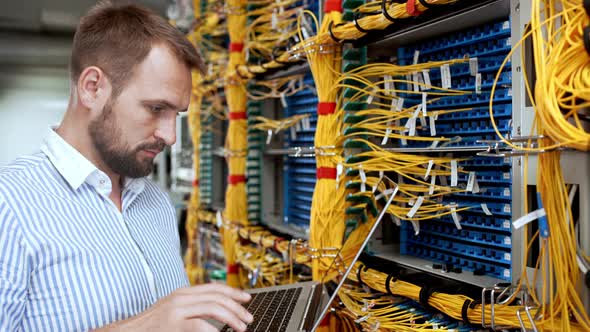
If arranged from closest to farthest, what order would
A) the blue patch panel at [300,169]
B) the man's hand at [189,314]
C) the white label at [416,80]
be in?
the man's hand at [189,314] < the white label at [416,80] < the blue patch panel at [300,169]

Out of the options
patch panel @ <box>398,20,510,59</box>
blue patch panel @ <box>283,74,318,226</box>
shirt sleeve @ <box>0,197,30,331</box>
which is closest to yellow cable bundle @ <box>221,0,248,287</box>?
blue patch panel @ <box>283,74,318,226</box>

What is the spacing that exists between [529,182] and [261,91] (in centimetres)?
153

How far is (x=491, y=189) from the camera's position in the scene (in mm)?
1179

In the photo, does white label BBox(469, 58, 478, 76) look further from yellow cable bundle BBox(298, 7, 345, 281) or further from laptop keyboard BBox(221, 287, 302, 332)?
laptop keyboard BBox(221, 287, 302, 332)

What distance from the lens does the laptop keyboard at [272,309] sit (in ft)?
3.30

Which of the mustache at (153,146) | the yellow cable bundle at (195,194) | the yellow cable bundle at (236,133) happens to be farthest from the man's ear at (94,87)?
the yellow cable bundle at (195,194)

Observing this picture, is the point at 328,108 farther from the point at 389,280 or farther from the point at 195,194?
the point at 195,194

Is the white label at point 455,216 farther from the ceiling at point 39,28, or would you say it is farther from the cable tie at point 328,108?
the ceiling at point 39,28

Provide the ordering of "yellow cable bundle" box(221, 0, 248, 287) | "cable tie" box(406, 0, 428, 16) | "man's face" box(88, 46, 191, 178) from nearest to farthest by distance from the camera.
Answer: "man's face" box(88, 46, 191, 178), "cable tie" box(406, 0, 428, 16), "yellow cable bundle" box(221, 0, 248, 287)

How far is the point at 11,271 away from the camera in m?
0.79

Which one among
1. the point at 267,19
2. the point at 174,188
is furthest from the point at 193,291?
the point at 174,188

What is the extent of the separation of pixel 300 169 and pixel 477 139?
943 millimetres

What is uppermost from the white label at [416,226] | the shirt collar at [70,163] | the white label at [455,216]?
the shirt collar at [70,163]

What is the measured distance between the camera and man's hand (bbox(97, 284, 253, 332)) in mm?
738
